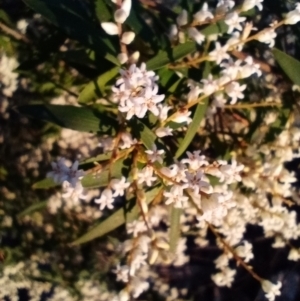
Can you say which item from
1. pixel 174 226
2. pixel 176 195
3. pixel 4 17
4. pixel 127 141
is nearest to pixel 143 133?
pixel 127 141

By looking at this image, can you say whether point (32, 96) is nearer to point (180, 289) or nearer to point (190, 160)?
point (190, 160)

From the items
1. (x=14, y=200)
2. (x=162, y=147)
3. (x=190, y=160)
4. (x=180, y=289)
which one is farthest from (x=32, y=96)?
(x=180, y=289)

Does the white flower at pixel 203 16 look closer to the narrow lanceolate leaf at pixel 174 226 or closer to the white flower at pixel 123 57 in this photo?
the white flower at pixel 123 57

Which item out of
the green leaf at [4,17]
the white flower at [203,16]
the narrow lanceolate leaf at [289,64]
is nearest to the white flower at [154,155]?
the white flower at [203,16]

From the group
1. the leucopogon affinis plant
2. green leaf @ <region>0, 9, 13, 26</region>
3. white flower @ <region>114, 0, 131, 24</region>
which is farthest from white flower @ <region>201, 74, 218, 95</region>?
green leaf @ <region>0, 9, 13, 26</region>

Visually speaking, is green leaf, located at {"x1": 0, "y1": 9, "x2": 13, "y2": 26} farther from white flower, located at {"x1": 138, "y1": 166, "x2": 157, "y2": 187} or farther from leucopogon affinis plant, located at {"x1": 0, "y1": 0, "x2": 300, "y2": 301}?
white flower, located at {"x1": 138, "y1": 166, "x2": 157, "y2": 187}

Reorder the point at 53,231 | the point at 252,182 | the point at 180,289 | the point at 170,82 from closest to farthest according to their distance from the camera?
1. the point at 170,82
2. the point at 252,182
3. the point at 53,231
4. the point at 180,289

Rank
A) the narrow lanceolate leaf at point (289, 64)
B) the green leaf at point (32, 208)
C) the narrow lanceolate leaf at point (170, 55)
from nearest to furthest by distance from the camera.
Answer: the narrow lanceolate leaf at point (170, 55)
the narrow lanceolate leaf at point (289, 64)
the green leaf at point (32, 208)
